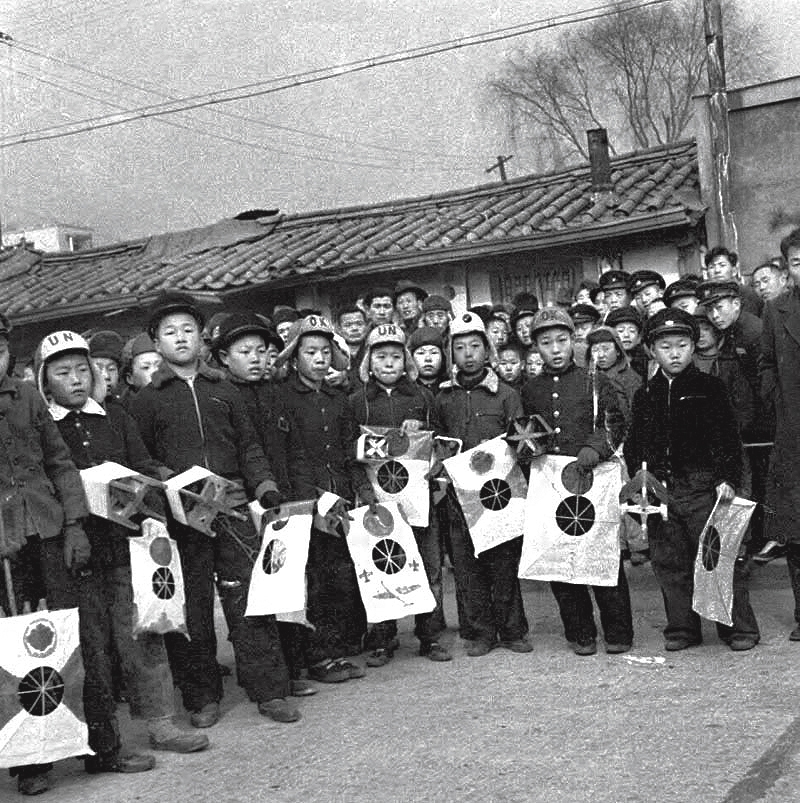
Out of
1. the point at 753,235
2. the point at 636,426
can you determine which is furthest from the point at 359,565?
the point at 753,235

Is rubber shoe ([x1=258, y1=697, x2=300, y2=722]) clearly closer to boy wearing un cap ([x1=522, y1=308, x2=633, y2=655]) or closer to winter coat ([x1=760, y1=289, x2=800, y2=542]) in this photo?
boy wearing un cap ([x1=522, y1=308, x2=633, y2=655])

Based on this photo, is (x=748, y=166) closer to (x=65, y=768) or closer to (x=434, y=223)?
(x=434, y=223)

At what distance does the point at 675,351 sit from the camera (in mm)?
6211

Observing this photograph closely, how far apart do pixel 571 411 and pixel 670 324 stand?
79 cm

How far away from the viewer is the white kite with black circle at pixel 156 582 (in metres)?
5.25

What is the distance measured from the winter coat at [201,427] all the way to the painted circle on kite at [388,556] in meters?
0.87

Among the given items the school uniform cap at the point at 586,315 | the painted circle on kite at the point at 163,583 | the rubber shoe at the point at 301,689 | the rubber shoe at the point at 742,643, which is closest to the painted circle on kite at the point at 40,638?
the painted circle on kite at the point at 163,583

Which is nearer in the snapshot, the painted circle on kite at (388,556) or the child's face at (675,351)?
the child's face at (675,351)

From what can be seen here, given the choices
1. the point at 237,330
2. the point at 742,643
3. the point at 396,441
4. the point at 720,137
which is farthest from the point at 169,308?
the point at 720,137

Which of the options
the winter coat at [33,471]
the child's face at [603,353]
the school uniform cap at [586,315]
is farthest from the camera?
the school uniform cap at [586,315]

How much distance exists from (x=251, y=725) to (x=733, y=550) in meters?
2.67

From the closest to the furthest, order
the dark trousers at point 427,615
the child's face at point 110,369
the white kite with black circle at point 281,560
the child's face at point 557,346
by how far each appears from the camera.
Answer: the white kite with black circle at point 281,560 → the dark trousers at point 427,615 → the child's face at point 557,346 → the child's face at point 110,369

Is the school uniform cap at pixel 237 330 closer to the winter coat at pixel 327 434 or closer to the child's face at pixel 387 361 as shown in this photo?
the winter coat at pixel 327 434

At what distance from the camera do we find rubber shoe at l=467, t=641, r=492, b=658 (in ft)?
21.0
